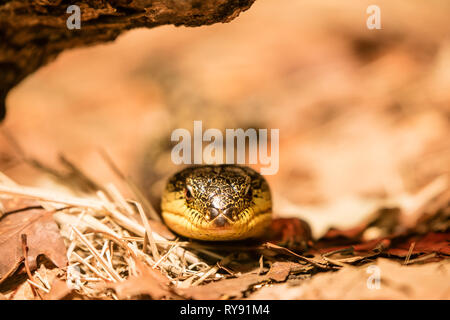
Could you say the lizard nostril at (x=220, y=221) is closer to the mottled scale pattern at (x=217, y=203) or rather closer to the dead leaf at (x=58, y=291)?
the mottled scale pattern at (x=217, y=203)

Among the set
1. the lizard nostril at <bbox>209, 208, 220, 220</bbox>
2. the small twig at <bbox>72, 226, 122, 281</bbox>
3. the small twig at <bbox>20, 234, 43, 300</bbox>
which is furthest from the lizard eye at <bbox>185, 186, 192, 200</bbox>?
the small twig at <bbox>20, 234, 43, 300</bbox>

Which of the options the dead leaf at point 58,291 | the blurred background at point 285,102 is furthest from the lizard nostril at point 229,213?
the blurred background at point 285,102

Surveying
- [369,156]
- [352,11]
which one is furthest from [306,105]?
[352,11]

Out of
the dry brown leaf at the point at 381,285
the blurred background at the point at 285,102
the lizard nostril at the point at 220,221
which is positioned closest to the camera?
the dry brown leaf at the point at 381,285

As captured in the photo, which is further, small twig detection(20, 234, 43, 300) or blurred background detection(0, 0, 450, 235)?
blurred background detection(0, 0, 450, 235)

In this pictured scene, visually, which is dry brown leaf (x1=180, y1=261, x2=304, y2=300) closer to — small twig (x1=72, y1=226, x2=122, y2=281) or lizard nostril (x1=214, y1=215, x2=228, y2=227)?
lizard nostril (x1=214, y1=215, x2=228, y2=227)

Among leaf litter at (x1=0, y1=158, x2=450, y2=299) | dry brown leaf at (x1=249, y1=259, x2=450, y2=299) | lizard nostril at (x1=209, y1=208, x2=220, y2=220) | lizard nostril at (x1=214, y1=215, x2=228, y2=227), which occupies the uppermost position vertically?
lizard nostril at (x1=209, y1=208, x2=220, y2=220)

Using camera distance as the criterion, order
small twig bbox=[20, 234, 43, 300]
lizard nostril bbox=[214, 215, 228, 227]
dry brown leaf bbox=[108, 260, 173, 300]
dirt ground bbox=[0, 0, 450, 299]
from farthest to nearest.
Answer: dirt ground bbox=[0, 0, 450, 299]
lizard nostril bbox=[214, 215, 228, 227]
small twig bbox=[20, 234, 43, 300]
dry brown leaf bbox=[108, 260, 173, 300]
